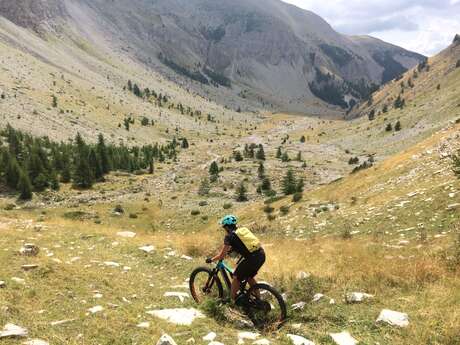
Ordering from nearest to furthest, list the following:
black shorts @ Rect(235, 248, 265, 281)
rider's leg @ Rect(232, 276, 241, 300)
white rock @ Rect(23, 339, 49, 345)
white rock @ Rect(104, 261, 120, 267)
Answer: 1. white rock @ Rect(23, 339, 49, 345)
2. black shorts @ Rect(235, 248, 265, 281)
3. rider's leg @ Rect(232, 276, 241, 300)
4. white rock @ Rect(104, 261, 120, 267)

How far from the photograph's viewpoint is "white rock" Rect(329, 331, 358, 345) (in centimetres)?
873

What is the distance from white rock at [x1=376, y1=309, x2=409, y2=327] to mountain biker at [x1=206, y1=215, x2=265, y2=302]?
3138 millimetres

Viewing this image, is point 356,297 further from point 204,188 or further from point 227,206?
point 204,188

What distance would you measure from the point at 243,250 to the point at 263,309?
5.44ft

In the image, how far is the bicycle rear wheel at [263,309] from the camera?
10084 millimetres

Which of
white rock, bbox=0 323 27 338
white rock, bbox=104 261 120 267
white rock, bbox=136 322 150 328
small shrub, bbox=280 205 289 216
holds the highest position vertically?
white rock, bbox=0 323 27 338

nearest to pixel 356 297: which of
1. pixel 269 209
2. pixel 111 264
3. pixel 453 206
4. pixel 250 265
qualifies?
pixel 250 265

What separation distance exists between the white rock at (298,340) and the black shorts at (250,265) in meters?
1.95

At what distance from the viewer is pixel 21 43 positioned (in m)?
172

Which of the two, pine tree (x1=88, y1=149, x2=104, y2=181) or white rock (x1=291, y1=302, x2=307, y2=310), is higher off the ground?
white rock (x1=291, y1=302, x2=307, y2=310)

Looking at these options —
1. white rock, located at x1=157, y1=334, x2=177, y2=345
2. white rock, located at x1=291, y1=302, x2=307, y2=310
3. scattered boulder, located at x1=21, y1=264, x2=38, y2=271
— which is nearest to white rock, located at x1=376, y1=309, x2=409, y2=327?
white rock, located at x1=291, y1=302, x2=307, y2=310

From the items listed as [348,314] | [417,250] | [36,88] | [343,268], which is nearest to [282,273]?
[343,268]

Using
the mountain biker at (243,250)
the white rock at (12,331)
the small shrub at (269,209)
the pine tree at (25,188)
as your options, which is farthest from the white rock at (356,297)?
the pine tree at (25,188)

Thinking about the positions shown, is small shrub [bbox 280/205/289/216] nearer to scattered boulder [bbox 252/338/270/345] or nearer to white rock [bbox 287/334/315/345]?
white rock [bbox 287/334/315/345]
